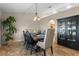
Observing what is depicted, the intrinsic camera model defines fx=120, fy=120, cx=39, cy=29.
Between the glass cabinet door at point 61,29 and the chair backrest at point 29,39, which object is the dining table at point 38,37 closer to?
the chair backrest at point 29,39

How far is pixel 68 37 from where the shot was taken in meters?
2.33

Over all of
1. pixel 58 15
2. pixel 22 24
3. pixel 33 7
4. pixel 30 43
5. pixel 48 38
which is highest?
pixel 33 7

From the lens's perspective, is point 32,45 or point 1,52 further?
point 32,45

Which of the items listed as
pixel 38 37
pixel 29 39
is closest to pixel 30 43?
pixel 29 39

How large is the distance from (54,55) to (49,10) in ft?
2.96

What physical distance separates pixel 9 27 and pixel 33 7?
24.7 inches

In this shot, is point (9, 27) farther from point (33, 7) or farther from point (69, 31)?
point (69, 31)

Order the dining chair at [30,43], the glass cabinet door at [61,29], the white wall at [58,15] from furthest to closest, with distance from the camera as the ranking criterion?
the dining chair at [30,43] → the glass cabinet door at [61,29] → the white wall at [58,15]

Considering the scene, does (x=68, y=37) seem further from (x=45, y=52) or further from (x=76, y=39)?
(x=45, y=52)

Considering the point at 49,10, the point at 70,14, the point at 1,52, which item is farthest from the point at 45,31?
the point at 1,52

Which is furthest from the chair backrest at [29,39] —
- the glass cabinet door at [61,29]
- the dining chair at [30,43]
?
the glass cabinet door at [61,29]

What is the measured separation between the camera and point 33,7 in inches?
92.8

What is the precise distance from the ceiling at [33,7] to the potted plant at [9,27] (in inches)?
7.6

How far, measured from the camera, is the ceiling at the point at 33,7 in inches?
90.7
